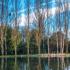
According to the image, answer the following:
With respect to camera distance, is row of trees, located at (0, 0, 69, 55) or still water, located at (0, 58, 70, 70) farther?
row of trees, located at (0, 0, 69, 55)

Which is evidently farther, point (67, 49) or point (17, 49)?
point (67, 49)

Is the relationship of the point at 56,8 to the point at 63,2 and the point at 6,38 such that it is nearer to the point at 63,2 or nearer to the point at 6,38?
the point at 63,2

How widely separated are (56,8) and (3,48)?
8.41m

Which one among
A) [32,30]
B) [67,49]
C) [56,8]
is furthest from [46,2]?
[67,49]

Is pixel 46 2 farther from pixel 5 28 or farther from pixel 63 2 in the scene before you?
pixel 5 28

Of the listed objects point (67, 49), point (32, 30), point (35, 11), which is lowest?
point (67, 49)

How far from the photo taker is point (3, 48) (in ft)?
116

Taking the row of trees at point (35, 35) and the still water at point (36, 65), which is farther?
the row of trees at point (35, 35)

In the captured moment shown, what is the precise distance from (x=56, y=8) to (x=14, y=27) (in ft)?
19.3

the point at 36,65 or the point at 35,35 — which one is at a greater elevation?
the point at 35,35

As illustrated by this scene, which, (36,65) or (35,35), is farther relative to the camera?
(35,35)

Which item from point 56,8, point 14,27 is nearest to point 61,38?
point 56,8

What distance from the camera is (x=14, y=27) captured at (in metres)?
36.0

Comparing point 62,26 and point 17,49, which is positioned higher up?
point 62,26
